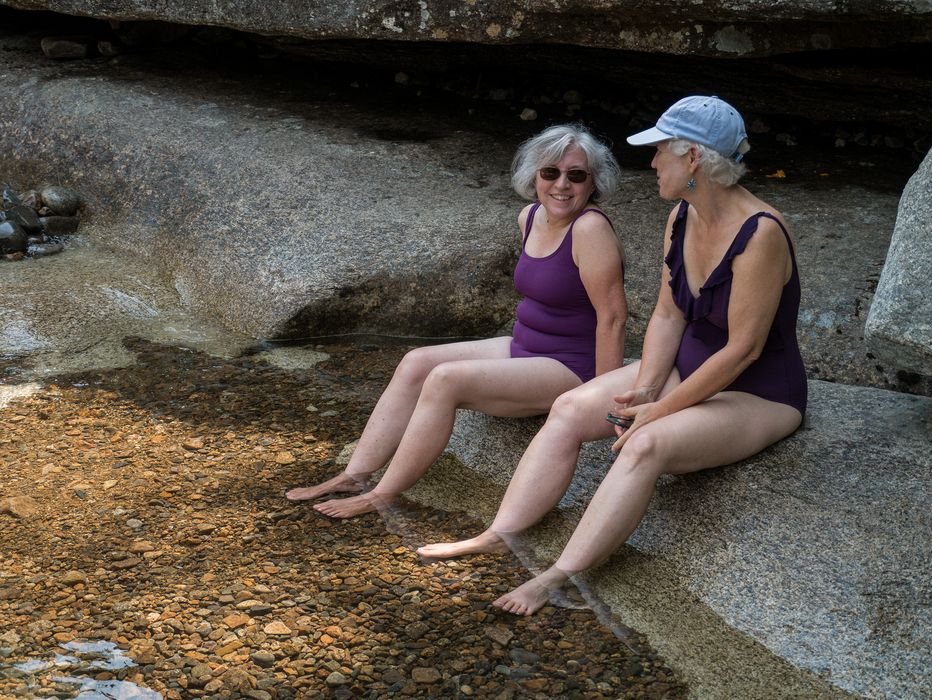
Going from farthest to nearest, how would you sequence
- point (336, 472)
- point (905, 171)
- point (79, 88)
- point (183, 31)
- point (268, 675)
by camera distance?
point (183, 31) < point (79, 88) < point (905, 171) < point (336, 472) < point (268, 675)

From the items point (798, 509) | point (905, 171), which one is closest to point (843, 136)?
point (905, 171)

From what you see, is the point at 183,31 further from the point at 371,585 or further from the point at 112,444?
the point at 371,585

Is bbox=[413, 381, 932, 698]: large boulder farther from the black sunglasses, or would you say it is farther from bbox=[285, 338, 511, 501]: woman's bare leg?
the black sunglasses

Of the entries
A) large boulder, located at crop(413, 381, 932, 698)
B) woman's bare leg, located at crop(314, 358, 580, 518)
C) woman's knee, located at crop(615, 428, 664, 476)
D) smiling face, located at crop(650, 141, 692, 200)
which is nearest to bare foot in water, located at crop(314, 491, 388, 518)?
woman's bare leg, located at crop(314, 358, 580, 518)

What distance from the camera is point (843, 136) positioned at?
6.24 metres

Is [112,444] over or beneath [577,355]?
beneath

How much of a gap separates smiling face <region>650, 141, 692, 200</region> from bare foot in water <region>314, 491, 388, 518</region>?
1.42 metres

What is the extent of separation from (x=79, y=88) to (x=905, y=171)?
493cm

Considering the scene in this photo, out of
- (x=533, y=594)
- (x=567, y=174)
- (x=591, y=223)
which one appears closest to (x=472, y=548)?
(x=533, y=594)

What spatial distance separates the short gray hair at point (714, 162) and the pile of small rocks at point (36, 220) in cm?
408

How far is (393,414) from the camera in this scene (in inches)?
150

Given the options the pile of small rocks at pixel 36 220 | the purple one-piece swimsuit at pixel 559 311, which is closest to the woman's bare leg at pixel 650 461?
the purple one-piece swimsuit at pixel 559 311

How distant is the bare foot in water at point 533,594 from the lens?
3.04 m

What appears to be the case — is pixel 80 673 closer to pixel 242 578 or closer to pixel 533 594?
pixel 242 578
